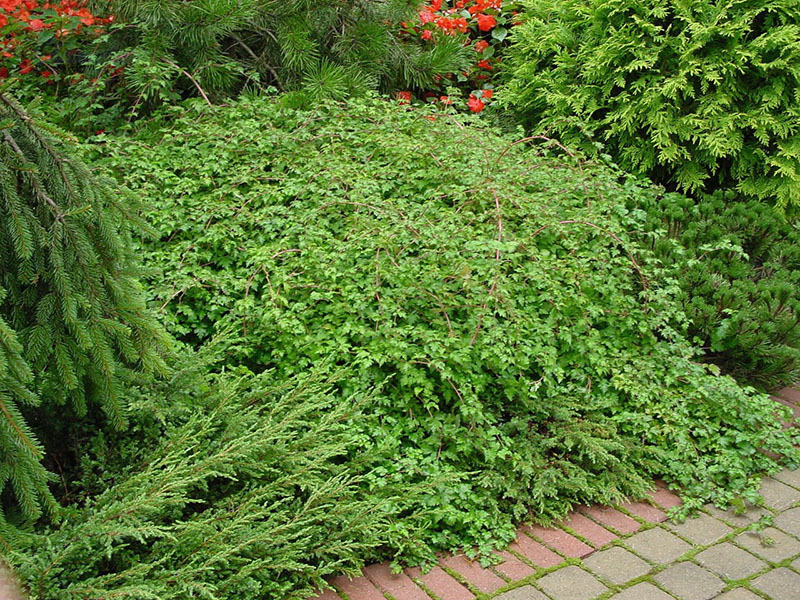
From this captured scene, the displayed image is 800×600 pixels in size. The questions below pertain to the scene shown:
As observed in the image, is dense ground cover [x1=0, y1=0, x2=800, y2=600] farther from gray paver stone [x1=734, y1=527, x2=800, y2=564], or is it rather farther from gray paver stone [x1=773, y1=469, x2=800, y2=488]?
gray paver stone [x1=734, y1=527, x2=800, y2=564]

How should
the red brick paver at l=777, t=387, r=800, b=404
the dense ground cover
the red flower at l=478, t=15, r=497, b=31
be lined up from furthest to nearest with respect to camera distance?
1. the red flower at l=478, t=15, r=497, b=31
2. the red brick paver at l=777, t=387, r=800, b=404
3. the dense ground cover

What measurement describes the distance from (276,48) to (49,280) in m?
3.67

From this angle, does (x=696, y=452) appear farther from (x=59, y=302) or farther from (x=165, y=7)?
(x=165, y=7)

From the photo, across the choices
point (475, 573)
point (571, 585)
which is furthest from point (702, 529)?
point (475, 573)

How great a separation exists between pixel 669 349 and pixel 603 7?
253 cm

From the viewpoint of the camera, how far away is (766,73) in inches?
189

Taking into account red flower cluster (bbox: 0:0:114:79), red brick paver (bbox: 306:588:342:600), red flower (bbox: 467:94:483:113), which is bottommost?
red brick paver (bbox: 306:588:342:600)

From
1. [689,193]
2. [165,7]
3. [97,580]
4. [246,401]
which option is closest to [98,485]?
[97,580]

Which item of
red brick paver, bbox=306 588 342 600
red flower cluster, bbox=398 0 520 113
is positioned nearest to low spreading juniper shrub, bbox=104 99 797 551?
red brick paver, bbox=306 588 342 600

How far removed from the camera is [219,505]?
252 cm

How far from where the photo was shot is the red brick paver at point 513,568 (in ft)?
8.82

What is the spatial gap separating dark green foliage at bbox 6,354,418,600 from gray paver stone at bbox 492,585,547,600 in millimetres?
403

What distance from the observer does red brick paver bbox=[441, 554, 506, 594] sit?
8.63 feet

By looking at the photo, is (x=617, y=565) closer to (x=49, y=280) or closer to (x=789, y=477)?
(x=789, y=477)
